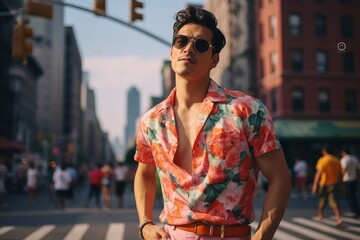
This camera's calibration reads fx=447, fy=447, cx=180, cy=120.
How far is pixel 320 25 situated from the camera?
119 ft

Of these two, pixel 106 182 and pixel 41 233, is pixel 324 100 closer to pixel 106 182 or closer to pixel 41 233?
pixel 106 182

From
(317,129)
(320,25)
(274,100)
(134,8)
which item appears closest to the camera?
(134,8)

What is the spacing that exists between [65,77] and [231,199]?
454ft

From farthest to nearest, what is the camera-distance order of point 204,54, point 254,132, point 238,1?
point 238,1
point 204,54
point 254,132

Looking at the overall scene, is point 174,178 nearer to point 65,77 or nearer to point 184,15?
point 184,15

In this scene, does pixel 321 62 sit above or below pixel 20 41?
above

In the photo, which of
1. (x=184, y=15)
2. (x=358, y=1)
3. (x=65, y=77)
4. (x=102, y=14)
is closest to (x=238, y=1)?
(x=358, y=1)

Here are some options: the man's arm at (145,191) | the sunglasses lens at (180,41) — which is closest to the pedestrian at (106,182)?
the man's arm at (145,191)

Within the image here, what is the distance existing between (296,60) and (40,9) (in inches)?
1076

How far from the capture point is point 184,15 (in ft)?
7.86

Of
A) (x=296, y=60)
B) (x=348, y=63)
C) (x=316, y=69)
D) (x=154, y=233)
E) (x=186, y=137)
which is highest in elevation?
(x=296, y=60)

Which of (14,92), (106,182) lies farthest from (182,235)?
(14,92)

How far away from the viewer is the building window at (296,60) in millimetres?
35875

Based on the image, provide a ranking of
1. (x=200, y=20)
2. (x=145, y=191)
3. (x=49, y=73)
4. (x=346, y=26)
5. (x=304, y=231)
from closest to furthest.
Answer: (x=200, y=20)
(x=145, y=191)
(x=304, y=231)
(x=346, y=26)
(x=49, y=73)
